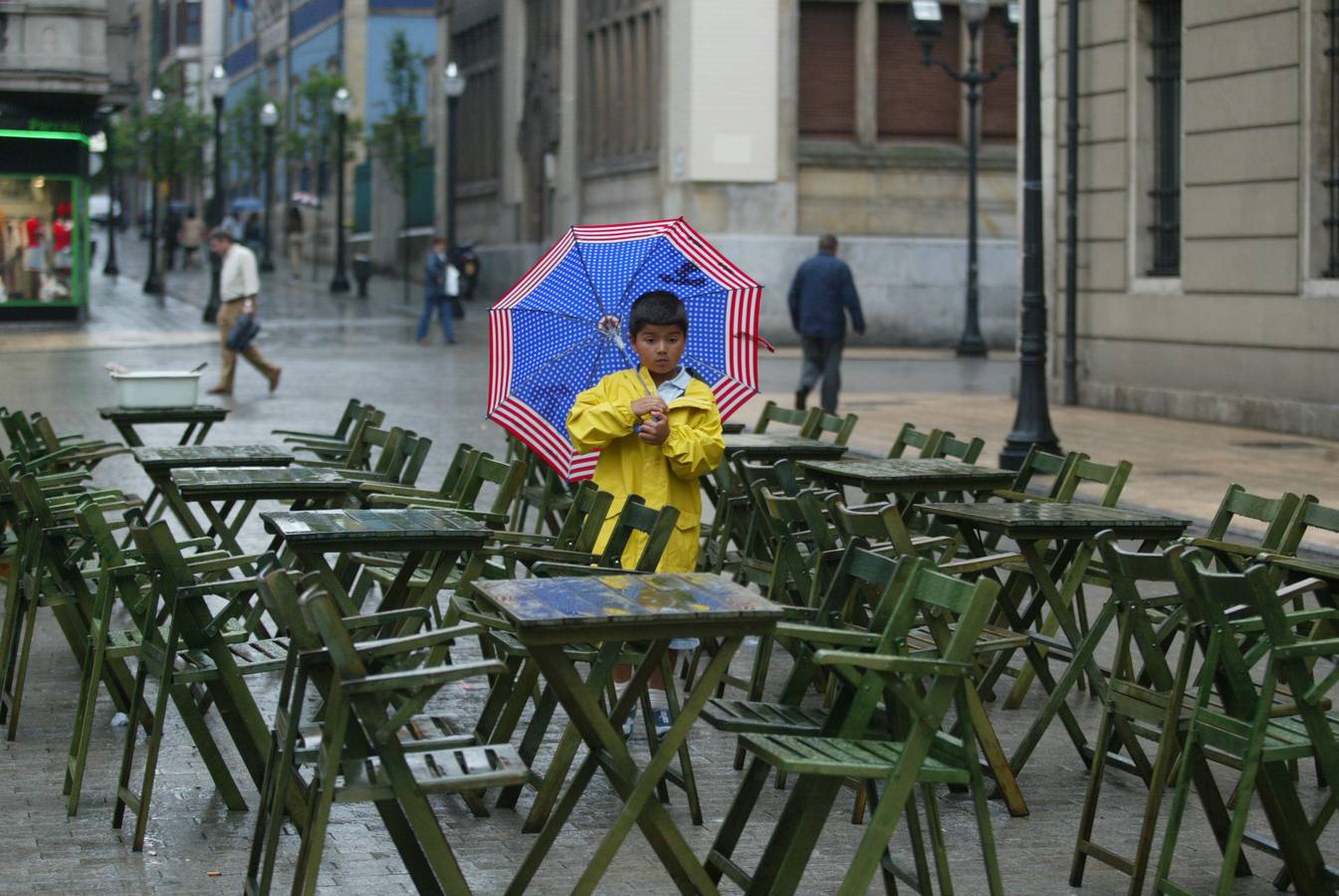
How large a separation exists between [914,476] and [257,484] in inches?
109

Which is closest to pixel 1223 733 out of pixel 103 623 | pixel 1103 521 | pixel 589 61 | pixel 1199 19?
pixel 1103 521

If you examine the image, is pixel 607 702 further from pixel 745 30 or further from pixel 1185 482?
pixel 745 30

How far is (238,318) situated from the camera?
23047 mm

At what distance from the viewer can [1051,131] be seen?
22.3 meters

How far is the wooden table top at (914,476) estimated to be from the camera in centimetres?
862

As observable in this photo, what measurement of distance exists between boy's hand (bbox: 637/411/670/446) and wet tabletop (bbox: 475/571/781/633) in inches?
68.5

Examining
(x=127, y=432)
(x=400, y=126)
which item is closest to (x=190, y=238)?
(x=400, y=126)

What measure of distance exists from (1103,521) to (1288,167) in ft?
40.4

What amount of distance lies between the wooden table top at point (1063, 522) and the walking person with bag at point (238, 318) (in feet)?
52.5

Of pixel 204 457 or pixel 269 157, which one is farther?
pixel 269 157

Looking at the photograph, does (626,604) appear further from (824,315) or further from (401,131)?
(401,131)

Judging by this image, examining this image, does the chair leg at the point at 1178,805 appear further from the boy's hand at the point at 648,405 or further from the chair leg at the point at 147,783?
the chair leg at the point at 147,783

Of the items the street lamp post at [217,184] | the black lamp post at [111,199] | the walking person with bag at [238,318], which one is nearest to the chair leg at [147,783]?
the walking person with bag at [238,318]

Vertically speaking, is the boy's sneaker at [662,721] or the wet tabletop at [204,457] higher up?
the wet tabletop at [204,457]
